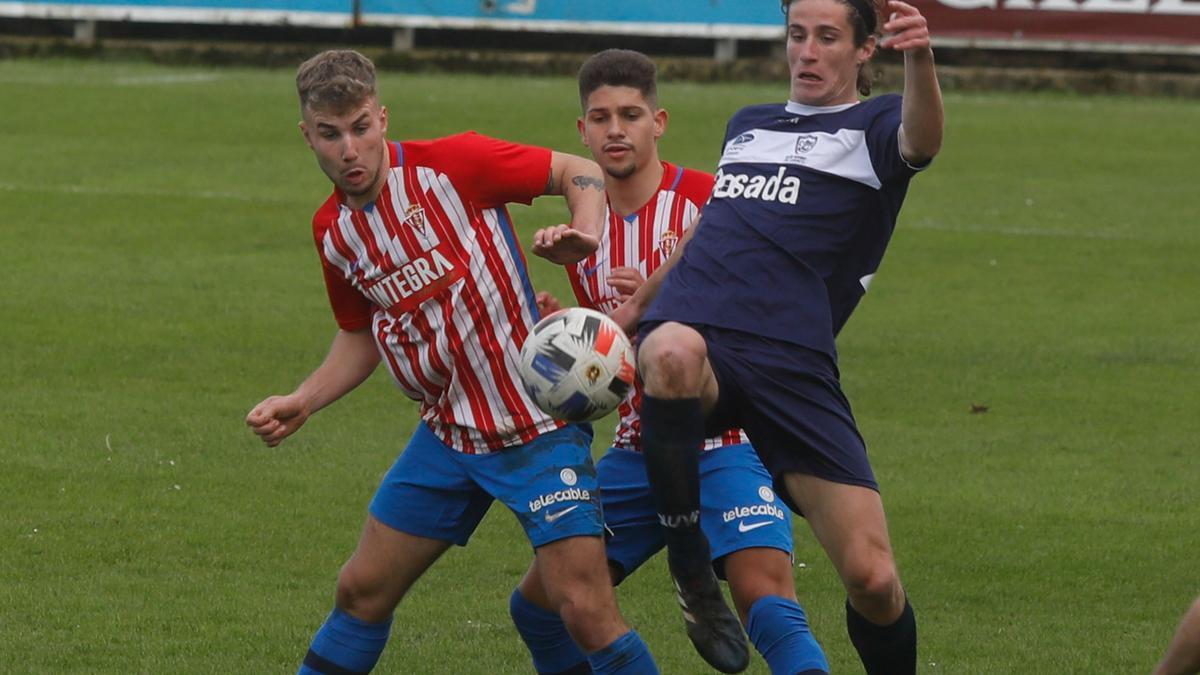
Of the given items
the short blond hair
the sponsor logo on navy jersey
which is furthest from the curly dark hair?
the short blond hair

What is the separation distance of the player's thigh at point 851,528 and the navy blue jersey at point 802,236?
378 mm

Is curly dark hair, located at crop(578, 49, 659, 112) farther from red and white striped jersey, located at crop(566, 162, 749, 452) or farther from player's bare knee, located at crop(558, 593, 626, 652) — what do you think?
player's bare knee, located at crop(558, 593, 626, 652)

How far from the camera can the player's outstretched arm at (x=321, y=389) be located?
585 centimetres

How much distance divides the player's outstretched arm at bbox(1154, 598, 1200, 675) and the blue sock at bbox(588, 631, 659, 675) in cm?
132

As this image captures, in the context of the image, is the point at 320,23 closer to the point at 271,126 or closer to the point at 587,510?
the point at 271,126

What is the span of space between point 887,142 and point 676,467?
100 cm

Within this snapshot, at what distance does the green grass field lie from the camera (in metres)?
7.04

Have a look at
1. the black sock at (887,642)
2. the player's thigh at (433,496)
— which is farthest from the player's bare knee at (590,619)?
the black sock at (887,642)

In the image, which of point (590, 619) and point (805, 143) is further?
point (805, 143)

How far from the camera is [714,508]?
5.99 meters

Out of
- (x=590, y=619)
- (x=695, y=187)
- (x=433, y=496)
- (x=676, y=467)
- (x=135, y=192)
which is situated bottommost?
(x=135, y=192)

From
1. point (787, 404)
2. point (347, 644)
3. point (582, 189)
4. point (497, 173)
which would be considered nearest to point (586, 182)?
point (582, 189)

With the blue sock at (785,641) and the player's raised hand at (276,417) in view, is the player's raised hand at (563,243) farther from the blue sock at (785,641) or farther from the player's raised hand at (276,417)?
the blue sock at (785,641)

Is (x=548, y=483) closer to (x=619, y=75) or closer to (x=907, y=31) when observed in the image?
(x=619, y=75)
